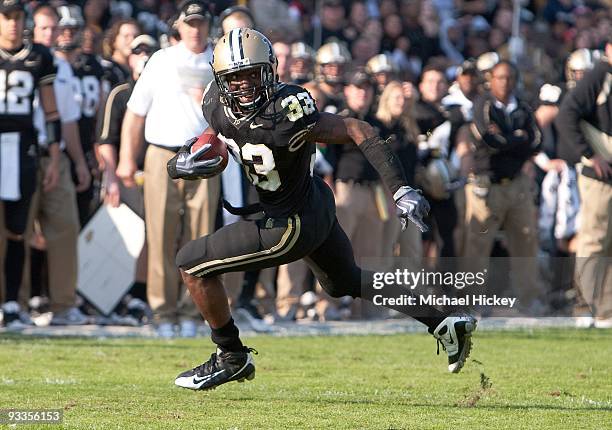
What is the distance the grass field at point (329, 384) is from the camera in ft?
22.6

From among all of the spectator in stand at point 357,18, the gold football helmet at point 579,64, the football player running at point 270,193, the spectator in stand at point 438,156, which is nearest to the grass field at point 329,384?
the football player running at point 270,193

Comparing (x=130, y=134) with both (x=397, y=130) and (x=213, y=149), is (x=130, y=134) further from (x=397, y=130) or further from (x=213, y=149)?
(x=213, y=149)

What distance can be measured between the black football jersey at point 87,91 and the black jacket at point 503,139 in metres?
3.40

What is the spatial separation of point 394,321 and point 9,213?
3.63m

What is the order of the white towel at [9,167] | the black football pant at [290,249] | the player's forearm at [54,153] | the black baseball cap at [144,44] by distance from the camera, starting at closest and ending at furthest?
the black football pant at [290,249], the white towel at [9,167], the player's forearm at [54,153], the black baseball cap at [144,44]

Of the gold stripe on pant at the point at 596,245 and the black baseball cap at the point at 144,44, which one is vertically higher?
the black baseball cap at the point at 144,44

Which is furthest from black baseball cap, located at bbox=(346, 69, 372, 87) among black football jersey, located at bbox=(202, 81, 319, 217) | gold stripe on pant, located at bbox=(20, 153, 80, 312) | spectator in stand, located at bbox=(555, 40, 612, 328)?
black football jersey, located at bbox=(202, 81, 319, 217)

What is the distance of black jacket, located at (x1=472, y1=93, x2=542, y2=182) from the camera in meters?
12.6

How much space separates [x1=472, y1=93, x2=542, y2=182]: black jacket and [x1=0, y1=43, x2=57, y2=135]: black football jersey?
13.0 ft

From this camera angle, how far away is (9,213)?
36.4 feet

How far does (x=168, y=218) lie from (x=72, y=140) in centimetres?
123

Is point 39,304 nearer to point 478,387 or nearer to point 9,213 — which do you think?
point 9,213

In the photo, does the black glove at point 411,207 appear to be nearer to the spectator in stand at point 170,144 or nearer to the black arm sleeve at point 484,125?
the spectator in stand at point 170,144

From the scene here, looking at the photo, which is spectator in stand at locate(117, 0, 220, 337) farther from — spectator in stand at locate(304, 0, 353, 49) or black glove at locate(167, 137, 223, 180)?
spectator in stand at locate(304, 0, 353, 49)
